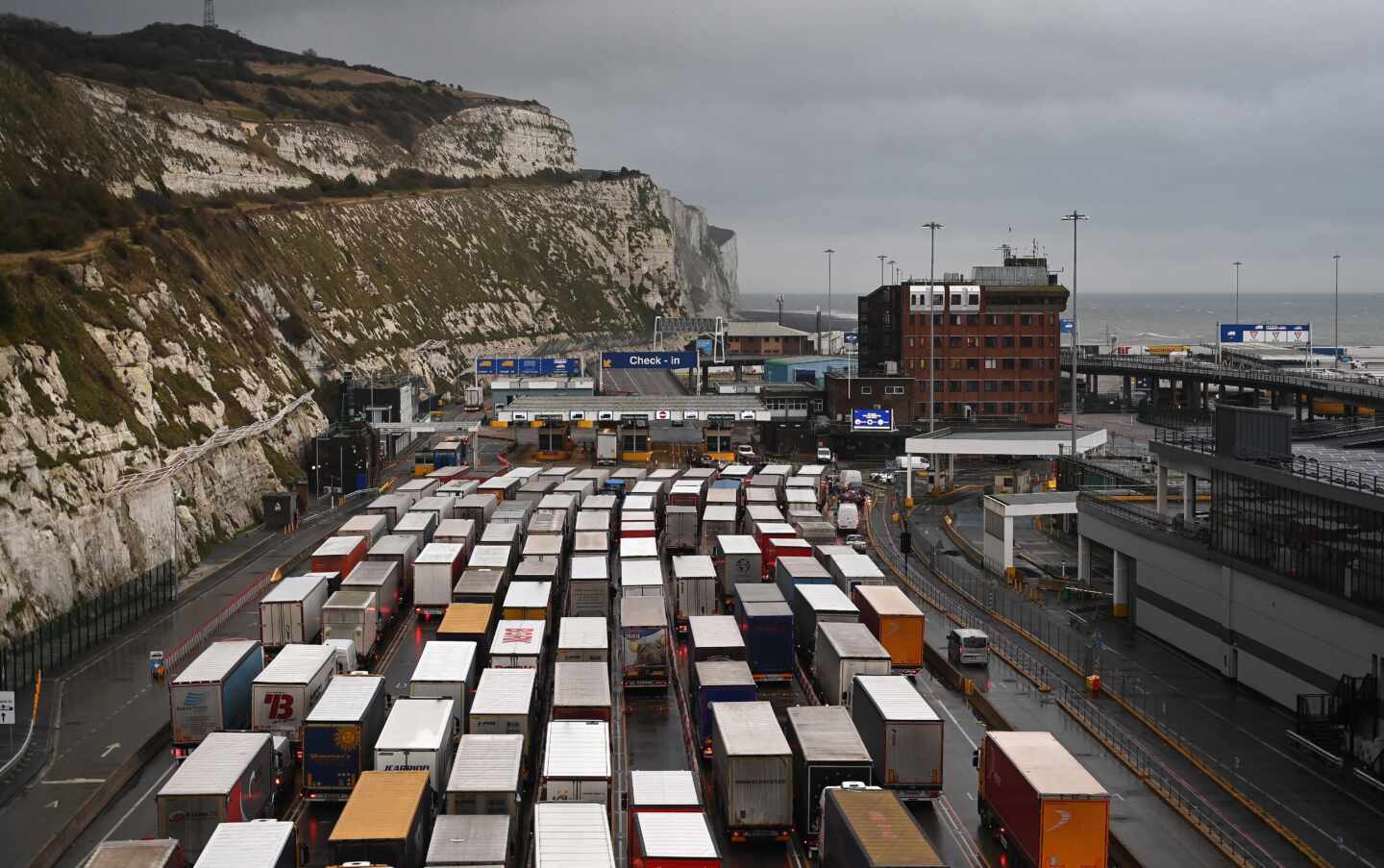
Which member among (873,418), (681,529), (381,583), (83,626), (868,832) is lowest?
(83,626)

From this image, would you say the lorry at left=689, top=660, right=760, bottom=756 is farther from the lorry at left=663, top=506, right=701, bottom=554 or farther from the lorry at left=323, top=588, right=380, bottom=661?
the lorry at left=663, top=506, right=701, bottom=554

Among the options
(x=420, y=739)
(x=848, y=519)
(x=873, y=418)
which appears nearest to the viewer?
(x=420, y=739)

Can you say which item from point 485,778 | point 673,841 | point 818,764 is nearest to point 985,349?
point 818,764

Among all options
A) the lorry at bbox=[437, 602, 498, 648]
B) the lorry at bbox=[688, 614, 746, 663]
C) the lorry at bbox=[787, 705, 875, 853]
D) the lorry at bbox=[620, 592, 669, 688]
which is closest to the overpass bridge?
the lorry at bbox=[688, 614, 746, 663]

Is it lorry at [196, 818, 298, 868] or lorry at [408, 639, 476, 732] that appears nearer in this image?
lorry at [196, 818, 298, 868]

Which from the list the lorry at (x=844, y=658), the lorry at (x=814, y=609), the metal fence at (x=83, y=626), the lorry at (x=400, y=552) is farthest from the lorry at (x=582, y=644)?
the metal fence at (x=83, y=626)

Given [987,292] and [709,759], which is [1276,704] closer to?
[709,759]

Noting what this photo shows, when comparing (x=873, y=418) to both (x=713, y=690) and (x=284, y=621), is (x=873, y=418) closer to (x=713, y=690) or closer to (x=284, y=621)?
(x=284, y=621)
